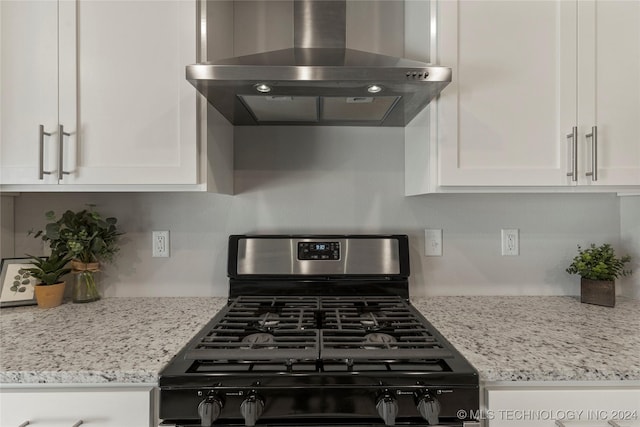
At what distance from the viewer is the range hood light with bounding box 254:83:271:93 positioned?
109 cm

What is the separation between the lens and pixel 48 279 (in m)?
1.38

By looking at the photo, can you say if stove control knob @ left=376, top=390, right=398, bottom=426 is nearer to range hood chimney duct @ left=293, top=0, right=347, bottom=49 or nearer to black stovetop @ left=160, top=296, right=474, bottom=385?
black stovetop @ left=160, top=296, right=474, bottom=385

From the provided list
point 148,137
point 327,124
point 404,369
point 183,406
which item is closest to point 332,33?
point 327,124

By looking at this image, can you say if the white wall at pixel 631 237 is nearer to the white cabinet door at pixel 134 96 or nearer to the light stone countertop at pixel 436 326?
the light stone countertop at pixel 436 326

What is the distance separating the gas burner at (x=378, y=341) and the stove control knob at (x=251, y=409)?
1.04 feet

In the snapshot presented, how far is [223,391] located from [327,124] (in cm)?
113

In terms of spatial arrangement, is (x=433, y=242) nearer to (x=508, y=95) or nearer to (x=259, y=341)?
(x=508, y=95)

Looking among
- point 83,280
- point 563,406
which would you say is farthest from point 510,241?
point 83,280

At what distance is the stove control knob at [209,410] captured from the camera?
0.80 meters

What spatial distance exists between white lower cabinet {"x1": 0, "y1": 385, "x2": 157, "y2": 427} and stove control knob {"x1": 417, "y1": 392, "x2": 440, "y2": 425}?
668mm

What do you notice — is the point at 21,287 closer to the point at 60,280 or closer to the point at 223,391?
the point at 60,280

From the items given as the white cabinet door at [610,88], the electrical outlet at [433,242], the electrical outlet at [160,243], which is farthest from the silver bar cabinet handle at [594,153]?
the electrical outlet at [160,243]

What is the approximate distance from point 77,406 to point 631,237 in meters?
2.13

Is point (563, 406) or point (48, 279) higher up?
point (48, 279)
